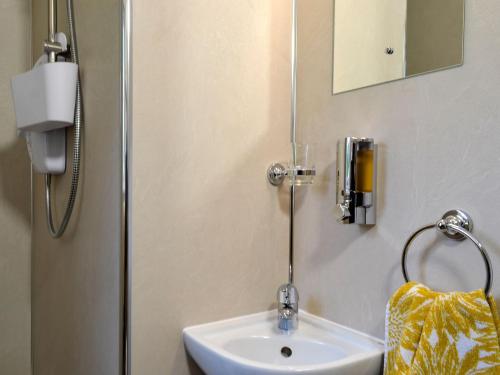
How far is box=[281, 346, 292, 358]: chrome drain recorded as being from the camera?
3.35ft

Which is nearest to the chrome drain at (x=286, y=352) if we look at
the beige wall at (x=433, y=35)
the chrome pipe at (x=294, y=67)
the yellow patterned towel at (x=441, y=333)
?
the yellow patterned towel at (x=441, y=333)

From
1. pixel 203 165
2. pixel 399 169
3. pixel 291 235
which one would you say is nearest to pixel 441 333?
pixel 399 169

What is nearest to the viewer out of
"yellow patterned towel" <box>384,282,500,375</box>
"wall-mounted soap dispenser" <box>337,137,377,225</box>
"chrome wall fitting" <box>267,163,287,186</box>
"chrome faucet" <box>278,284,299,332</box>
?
"yellow patterned towel" <box>384,282,500,375</box>

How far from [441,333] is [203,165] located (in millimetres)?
633

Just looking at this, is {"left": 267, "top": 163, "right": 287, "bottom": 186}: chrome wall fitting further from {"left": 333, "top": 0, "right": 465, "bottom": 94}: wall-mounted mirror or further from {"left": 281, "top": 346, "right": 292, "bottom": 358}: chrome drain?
{"left": 281, "top": 346, "right": 292, "bottom": 358}: chrome drain

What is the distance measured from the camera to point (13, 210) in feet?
5.14

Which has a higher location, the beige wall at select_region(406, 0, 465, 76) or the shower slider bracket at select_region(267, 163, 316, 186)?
the beige wall at select_region(406, 0, 465, 76)

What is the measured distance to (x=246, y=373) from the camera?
2.66 feet

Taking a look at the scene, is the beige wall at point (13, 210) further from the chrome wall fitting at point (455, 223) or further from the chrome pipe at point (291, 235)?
the chrome wall fitting at point (455, 223)

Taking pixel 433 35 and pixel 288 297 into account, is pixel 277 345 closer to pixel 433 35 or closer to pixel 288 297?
pixel 288 297

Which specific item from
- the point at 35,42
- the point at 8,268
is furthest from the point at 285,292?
the point at 35,42

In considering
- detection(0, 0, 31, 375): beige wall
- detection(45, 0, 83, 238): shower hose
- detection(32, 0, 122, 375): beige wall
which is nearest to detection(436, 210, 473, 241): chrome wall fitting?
detection(32, 0, 122, 375): beige wall

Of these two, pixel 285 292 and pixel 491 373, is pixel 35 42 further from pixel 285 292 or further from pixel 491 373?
pixel 491 373

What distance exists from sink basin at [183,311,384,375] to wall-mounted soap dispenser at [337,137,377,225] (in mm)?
282
